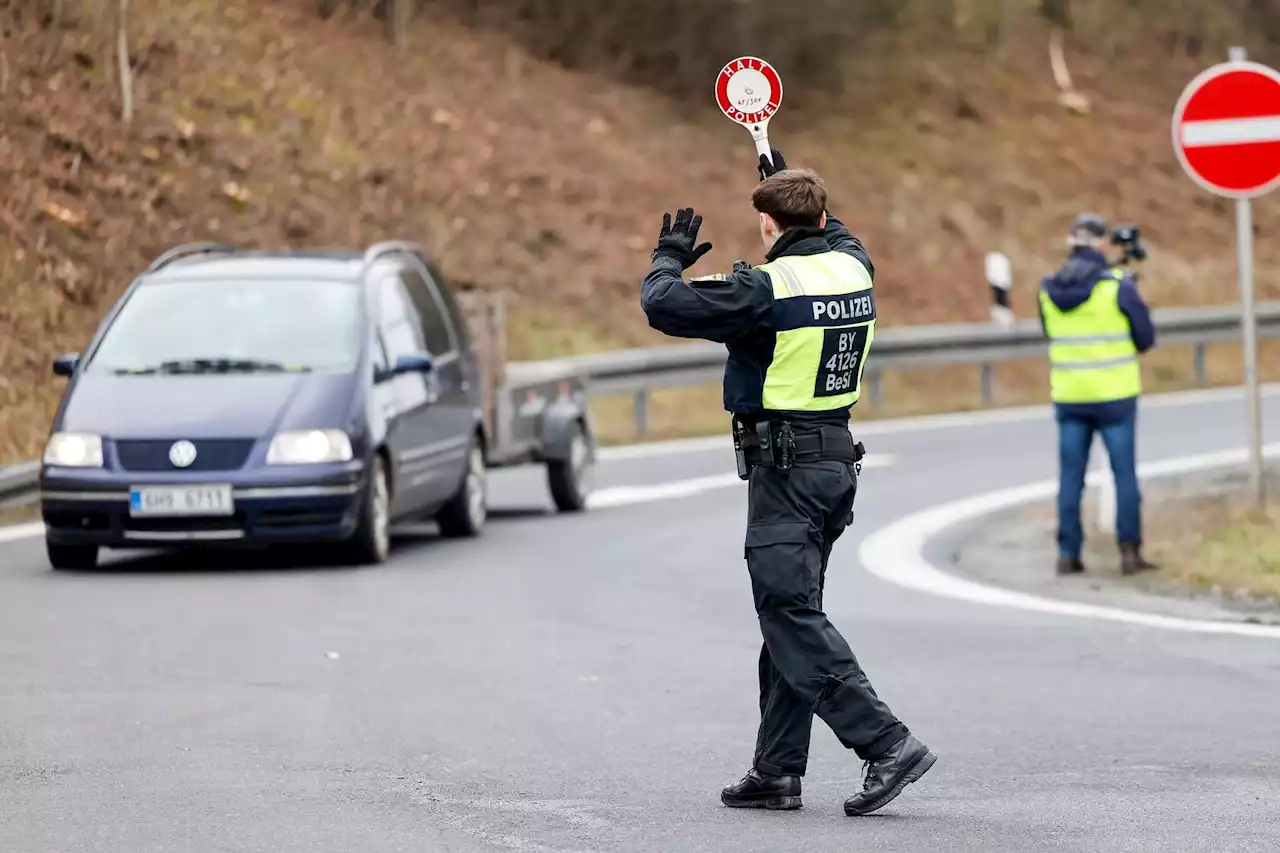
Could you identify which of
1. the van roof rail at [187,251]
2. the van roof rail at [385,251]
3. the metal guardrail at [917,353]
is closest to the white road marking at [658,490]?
the metal guardrail at [917,353]

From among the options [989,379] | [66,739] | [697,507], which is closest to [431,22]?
[989,379]

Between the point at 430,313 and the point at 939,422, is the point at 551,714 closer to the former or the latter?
the point at 430,313

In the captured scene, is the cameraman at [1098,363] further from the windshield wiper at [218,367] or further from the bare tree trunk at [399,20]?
the bare tree trunk at [399,20]

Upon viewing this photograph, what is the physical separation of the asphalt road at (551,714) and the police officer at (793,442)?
7.5 inches

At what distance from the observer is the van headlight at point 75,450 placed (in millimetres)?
13367

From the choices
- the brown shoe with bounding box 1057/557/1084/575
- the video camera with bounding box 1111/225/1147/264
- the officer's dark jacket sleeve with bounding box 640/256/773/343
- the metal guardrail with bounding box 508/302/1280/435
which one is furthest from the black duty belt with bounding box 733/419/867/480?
the metal guardrail with bounding box 508/302/1280/435

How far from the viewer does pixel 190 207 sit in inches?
1035

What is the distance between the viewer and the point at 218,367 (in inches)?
548

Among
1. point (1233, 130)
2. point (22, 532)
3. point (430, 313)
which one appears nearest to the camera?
point (1233, 130)

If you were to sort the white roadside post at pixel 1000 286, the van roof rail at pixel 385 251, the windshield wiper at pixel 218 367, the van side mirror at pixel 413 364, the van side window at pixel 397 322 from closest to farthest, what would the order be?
the windshield wiper at pixel 218 367, the van side mirror at pixel 413 364, the van side window at pixel 397 322, the van roof rail at pixel 385 251, the white roadside post at pixel 1000 286

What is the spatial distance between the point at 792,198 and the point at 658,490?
1145 cm

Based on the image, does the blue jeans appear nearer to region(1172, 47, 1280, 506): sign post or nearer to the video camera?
region(1172, 47, 1280, 506): sign post

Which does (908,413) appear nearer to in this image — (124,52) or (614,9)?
(124,52)

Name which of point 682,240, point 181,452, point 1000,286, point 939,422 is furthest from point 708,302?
point 1000,286
